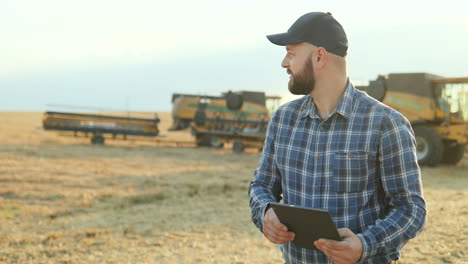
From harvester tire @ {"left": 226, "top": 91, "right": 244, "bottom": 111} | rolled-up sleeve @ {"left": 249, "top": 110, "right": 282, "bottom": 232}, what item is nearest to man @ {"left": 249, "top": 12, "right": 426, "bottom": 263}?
rolled-up sleeve @ {"left": 249, "top": 110, "right": 282, "bottom": 232}

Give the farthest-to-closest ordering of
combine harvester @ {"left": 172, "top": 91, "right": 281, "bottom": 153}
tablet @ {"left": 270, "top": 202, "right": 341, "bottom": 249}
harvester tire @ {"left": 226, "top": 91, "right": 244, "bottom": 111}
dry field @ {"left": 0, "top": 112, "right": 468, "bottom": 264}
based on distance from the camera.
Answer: harvester tire @ {"left": 226, "top": 91, "right": 244, "bottom": 111}, combine harvester @ {"left": 172, "top": 91, "right": 281, "bottom": 153}, dry field @ {"left": 0, "top": 112, "right": 468, "bottom": 264}, tablet @ {"left": 270, "top": 202, "right": 341, "bottom": 249}

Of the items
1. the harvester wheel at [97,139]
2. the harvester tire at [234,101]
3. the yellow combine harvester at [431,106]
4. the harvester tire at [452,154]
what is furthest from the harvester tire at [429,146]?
the harvester wheel at [97,139]

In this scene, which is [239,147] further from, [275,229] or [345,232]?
[345,232]

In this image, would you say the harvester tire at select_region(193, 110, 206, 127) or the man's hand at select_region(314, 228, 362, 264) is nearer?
the man's hand at select_region(314, 228, 362, 264)

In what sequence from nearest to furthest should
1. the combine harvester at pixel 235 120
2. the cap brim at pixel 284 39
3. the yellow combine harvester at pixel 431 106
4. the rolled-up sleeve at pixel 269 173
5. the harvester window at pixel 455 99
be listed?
the cap brim at pixel 284 39 → the rolled-up sleeve at pixel 269 173 → the yellow combine harvester at pixel 431 106 → the harvester window at pixel 455 99 → the combine harvester at pixel 235 120

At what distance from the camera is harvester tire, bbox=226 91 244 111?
22.1m

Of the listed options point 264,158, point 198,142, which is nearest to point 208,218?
point 264,158

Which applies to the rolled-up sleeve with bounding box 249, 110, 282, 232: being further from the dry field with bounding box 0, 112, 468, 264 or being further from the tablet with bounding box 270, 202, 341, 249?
the dry field with bounding box 0, 112, 468, 264

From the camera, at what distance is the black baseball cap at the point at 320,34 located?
1.94m

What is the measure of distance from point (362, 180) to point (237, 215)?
605cm

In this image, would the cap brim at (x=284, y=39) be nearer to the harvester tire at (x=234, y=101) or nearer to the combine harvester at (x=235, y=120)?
the combine harvester at (x=235, y=120)

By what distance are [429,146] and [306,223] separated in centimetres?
1330

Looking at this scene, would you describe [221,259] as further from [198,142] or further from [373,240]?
[198,142]

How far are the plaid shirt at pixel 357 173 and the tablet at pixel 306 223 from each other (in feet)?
0.42
